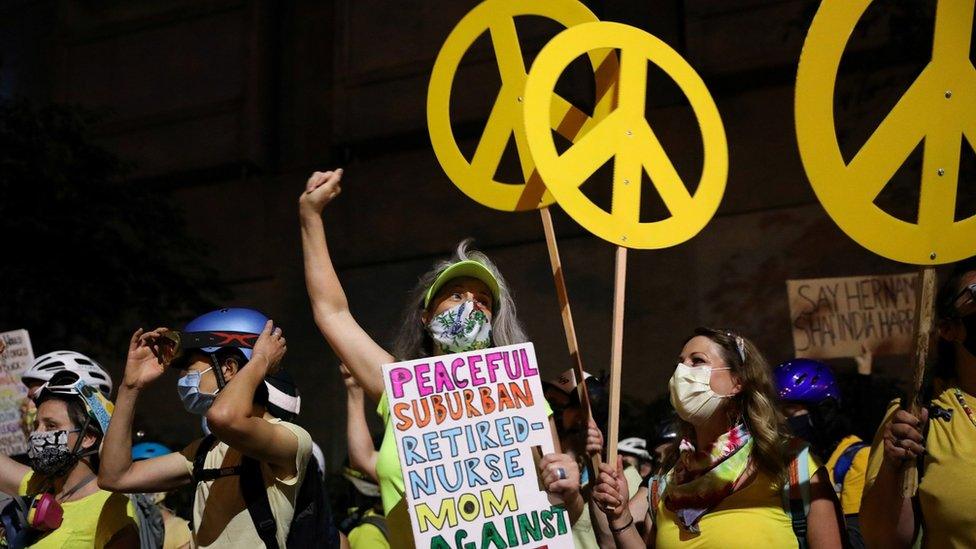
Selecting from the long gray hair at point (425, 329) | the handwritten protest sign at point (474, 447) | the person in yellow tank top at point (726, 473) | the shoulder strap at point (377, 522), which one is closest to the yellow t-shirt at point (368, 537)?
the shoulder strap at point (377, 522)

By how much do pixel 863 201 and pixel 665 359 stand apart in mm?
5452

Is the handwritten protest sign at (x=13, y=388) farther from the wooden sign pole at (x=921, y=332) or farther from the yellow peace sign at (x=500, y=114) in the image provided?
the wooden sign pole at (x=921, y=332)

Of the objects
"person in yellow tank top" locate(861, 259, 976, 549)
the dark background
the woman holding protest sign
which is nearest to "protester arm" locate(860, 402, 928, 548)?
"person in yellow tank top" locate(861, 259, 976, 549)

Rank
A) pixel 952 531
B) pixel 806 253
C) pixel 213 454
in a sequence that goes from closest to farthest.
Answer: pixel 952 531 < pixel 213 454 < pixel 806 253

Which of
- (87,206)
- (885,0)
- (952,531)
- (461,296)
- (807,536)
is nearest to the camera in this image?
(952,531)

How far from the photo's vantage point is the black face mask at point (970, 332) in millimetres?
3242

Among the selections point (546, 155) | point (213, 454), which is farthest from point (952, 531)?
point (213, 454)

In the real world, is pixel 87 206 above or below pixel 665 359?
above

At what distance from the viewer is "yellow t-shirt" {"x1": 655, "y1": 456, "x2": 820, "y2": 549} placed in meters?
3.41

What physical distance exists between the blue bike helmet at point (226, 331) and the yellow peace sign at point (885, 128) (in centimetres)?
210

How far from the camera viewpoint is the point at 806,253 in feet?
27.2

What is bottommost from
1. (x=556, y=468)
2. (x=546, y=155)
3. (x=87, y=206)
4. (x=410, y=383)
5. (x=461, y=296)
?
(x=556, y=468)

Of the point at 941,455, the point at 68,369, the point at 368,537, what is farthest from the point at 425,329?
the point at 368,537

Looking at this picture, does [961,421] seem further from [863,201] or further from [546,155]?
[546,155]
